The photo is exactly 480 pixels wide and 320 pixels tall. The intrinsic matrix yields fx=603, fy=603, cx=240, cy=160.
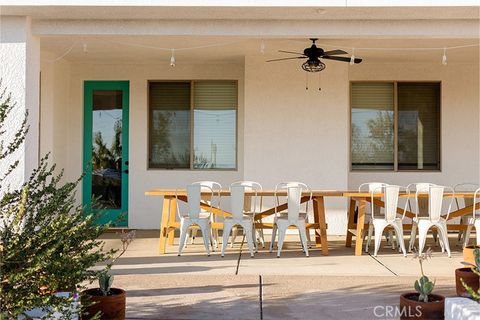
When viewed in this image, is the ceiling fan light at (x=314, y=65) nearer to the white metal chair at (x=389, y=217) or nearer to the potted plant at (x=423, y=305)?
the white metal chair at (x=389, y=217)

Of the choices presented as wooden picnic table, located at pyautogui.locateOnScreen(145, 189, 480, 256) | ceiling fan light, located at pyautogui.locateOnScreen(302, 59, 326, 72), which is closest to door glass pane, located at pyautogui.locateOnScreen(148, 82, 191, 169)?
wooden picnic table, located at pyautogui.locateOnScreen(145, 189, 480, 256)

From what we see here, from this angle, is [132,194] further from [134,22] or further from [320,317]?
[320,317]

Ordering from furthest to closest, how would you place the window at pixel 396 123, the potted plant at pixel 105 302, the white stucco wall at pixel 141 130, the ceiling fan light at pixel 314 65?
the window at pixel 396 123, the white stucco wall at pixel 141 130, the ceiling fan light at pixel 314 65, the potted plant at pixel 105 302

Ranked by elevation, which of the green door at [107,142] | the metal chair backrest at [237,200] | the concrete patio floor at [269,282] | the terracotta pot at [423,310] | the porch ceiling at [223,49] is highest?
the porch ceiling at [223,49]

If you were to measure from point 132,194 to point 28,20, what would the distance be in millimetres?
3947

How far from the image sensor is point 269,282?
5398mm

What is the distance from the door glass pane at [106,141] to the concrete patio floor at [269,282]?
2.39 metres

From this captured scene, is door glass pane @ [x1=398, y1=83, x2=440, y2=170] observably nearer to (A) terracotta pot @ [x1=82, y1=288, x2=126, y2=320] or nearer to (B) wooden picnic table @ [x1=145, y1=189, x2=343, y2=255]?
(B) wooden picnic table @ [x1=145, y1=189, x2=343, y2=255]

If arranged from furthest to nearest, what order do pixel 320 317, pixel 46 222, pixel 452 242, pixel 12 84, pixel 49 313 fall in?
pixel 452 242
pixel 12 84
pixel 320 317
pixel 46 222
pixel 49 313

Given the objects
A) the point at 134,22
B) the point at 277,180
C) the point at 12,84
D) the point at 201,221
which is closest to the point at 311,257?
the point at 201,221

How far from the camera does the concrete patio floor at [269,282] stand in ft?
14.6

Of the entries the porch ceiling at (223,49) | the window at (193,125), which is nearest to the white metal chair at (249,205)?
the window at (193,125)

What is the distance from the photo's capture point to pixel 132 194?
9469 millimetres

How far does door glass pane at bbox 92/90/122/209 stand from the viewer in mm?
9648
